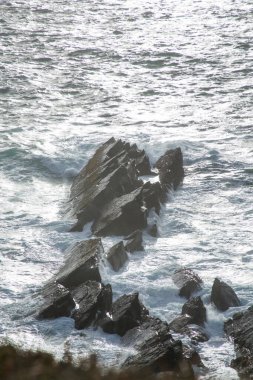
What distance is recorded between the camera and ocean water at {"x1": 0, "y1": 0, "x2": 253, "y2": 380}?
2089cm

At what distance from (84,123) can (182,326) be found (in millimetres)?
17872

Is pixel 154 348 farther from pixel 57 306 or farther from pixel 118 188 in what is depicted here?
pixel 118 188

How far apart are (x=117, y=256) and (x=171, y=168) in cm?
735

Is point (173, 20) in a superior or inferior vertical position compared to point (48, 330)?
superior

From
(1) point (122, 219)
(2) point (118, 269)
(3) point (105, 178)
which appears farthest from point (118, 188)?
(2) point (118, 269)

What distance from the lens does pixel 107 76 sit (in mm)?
42406

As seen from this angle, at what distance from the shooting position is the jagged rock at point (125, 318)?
62.1 feet

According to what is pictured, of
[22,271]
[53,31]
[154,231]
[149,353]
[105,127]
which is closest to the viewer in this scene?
[149,353]

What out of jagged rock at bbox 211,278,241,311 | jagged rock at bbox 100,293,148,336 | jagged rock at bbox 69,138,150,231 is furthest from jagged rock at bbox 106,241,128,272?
jagged rock at bbox 211,278,241,311

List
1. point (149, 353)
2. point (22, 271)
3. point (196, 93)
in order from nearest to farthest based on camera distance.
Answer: point (149, 353) → point (22, 271) → point (196, 93)

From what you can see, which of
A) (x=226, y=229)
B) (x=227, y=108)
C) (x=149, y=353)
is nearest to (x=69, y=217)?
(x=226, y=229)

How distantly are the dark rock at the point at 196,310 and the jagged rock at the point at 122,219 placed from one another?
→ 544 cm

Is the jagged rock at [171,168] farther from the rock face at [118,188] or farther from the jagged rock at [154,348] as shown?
the jagged rock at [154,348]

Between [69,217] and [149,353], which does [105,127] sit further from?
[149,353]
